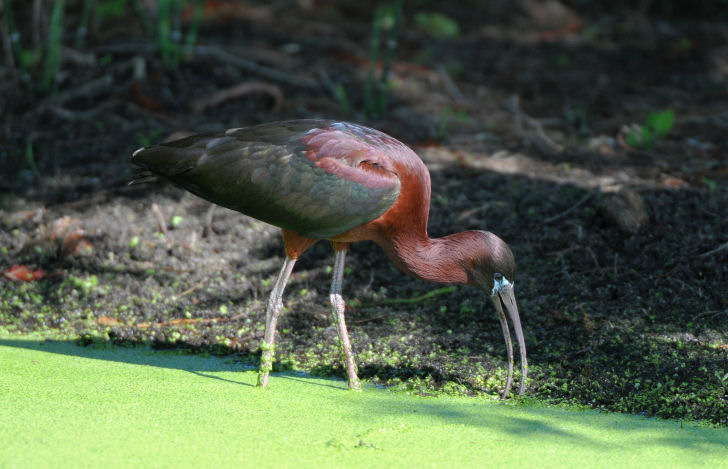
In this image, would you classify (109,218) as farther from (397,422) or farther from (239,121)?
(397,422)

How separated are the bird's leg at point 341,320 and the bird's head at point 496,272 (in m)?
0.61

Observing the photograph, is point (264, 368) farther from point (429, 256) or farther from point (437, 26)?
point (437, 26)

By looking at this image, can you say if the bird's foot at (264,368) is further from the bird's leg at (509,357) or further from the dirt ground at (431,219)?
the bird's leg at (509,357)

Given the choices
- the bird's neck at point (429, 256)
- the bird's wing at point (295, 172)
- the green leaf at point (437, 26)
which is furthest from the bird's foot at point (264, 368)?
the green leaf at point (437, 26)

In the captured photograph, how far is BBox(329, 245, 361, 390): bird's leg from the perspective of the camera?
395 cm

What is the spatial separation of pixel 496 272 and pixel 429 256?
0.31 metres

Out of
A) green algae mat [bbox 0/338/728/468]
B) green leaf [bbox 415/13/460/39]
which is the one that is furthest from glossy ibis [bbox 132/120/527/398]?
green leaf [bbox 415/13/460/39]

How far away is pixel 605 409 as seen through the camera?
12.1 ft

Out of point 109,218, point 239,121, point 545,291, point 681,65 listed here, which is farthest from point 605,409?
point 681,65

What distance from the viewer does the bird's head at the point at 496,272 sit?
3.88 meters

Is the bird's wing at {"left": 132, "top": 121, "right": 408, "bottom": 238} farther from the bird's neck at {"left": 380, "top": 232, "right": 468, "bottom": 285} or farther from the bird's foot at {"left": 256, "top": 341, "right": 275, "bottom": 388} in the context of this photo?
the bird's foot at {"left": 256, "top": 341, "right": 275, "bottom": 388}

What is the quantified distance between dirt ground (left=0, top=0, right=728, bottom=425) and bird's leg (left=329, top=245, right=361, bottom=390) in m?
0.20

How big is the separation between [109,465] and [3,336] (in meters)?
1.90

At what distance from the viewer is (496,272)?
3.89 meters
